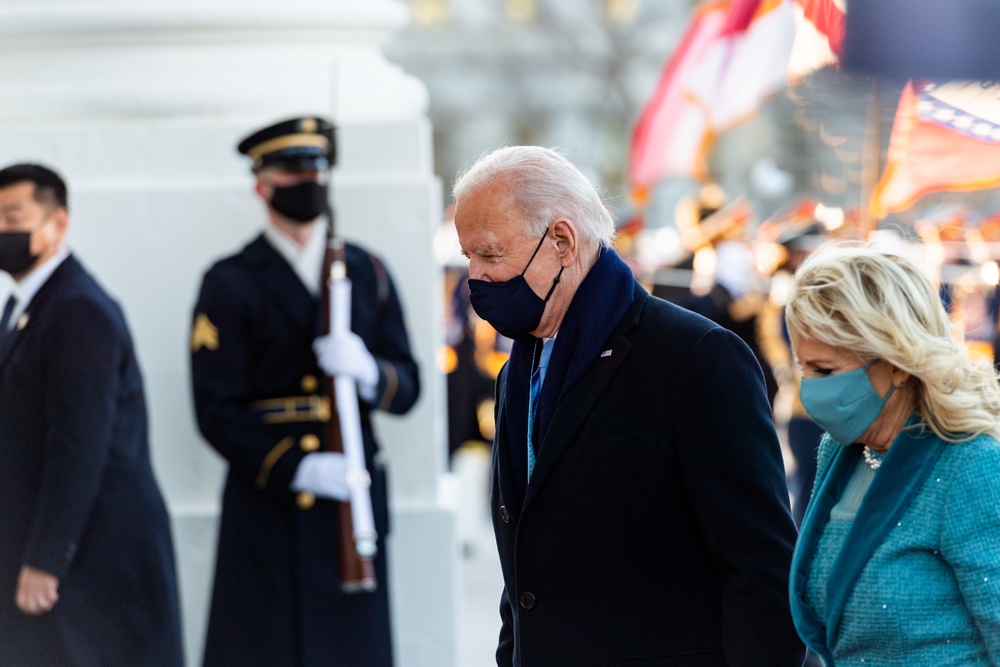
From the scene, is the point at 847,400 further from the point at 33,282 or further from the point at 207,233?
the point at 207,233

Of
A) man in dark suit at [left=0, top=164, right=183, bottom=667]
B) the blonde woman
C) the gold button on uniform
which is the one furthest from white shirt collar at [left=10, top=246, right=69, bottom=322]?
the blonde woman

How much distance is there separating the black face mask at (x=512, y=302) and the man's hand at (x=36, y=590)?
2.05m

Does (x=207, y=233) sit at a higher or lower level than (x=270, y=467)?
higher

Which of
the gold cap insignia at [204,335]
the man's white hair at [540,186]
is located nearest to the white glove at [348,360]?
the gold cap insignia at [204,335]

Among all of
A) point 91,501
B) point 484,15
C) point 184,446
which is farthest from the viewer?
point 484,15

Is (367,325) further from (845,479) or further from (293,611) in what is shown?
(845,479)

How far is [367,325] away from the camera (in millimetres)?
5156

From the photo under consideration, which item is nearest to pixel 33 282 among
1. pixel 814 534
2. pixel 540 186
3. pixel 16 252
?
pixel 16 252

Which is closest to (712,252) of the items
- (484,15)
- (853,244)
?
(853,244)

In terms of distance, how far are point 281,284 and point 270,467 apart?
63 centimetres

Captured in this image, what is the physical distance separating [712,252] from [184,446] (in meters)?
5.98

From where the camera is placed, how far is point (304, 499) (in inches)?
194

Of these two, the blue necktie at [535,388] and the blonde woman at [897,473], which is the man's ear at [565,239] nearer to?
the blue necktie at [535,388]

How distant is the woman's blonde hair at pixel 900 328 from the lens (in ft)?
8.50
